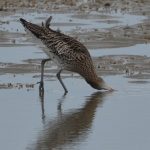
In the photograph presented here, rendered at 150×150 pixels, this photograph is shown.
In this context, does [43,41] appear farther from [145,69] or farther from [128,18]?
[128,18]

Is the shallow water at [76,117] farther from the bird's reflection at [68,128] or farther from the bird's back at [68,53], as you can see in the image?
the bird's back at [68,53]

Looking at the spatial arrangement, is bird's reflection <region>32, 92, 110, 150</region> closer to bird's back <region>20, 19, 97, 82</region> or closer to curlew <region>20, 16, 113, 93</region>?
curlew <region>20, 16, 113, 93</region>

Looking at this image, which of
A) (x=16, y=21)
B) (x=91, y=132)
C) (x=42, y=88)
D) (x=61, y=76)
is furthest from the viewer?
(x=16, y=21)

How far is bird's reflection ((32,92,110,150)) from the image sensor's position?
10291 millimetres

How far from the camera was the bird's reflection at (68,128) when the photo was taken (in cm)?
1029

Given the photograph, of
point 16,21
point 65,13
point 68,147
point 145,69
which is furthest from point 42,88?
point 65,13

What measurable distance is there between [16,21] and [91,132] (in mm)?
10961

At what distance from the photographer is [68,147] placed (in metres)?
10.1

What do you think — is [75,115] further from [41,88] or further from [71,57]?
[71,57]

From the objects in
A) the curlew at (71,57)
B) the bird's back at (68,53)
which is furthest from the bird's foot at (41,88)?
the bird's back at (68,53)

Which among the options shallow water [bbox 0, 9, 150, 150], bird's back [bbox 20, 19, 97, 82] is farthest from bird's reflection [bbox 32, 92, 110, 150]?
bird's back [bbox 20, 19, 97, 82]

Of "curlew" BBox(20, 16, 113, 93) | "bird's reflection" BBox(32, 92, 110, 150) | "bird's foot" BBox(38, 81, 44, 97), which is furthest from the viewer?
"curlew" BBox(20, 16, 113, 93)

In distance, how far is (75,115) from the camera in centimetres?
1203

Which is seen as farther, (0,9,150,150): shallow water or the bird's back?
the bird's back
